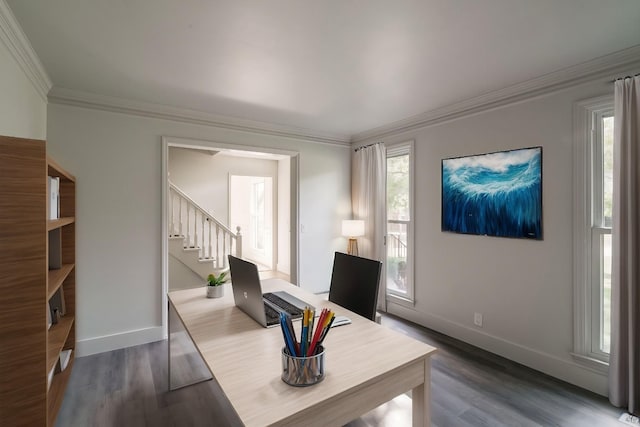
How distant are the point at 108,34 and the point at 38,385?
1951 millimetres

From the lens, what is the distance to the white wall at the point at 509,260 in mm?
2455

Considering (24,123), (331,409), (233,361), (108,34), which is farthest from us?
(24,123)

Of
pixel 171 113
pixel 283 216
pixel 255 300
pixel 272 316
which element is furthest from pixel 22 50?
pixel 283 216

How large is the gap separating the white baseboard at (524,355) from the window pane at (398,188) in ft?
4.05

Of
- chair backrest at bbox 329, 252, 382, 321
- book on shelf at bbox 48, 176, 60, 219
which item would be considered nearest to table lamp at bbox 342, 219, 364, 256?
chair backrest at bbox 329, 252, 382, 321

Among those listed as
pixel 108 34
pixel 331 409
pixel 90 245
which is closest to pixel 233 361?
pixel 331 409

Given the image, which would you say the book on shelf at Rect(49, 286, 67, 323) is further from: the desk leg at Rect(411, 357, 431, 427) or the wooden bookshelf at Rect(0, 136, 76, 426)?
the desk leg at Rect(411, 357, 431, 427)

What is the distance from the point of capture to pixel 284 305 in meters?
1.87

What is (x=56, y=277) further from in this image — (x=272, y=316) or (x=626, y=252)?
(x=626, y=252)

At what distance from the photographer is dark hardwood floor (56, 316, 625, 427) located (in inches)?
78.9

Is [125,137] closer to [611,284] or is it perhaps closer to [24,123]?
[24,123]

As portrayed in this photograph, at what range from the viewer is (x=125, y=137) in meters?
3.06

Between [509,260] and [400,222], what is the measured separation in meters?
1.38

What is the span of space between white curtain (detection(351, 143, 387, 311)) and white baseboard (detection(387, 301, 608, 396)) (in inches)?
32.5
